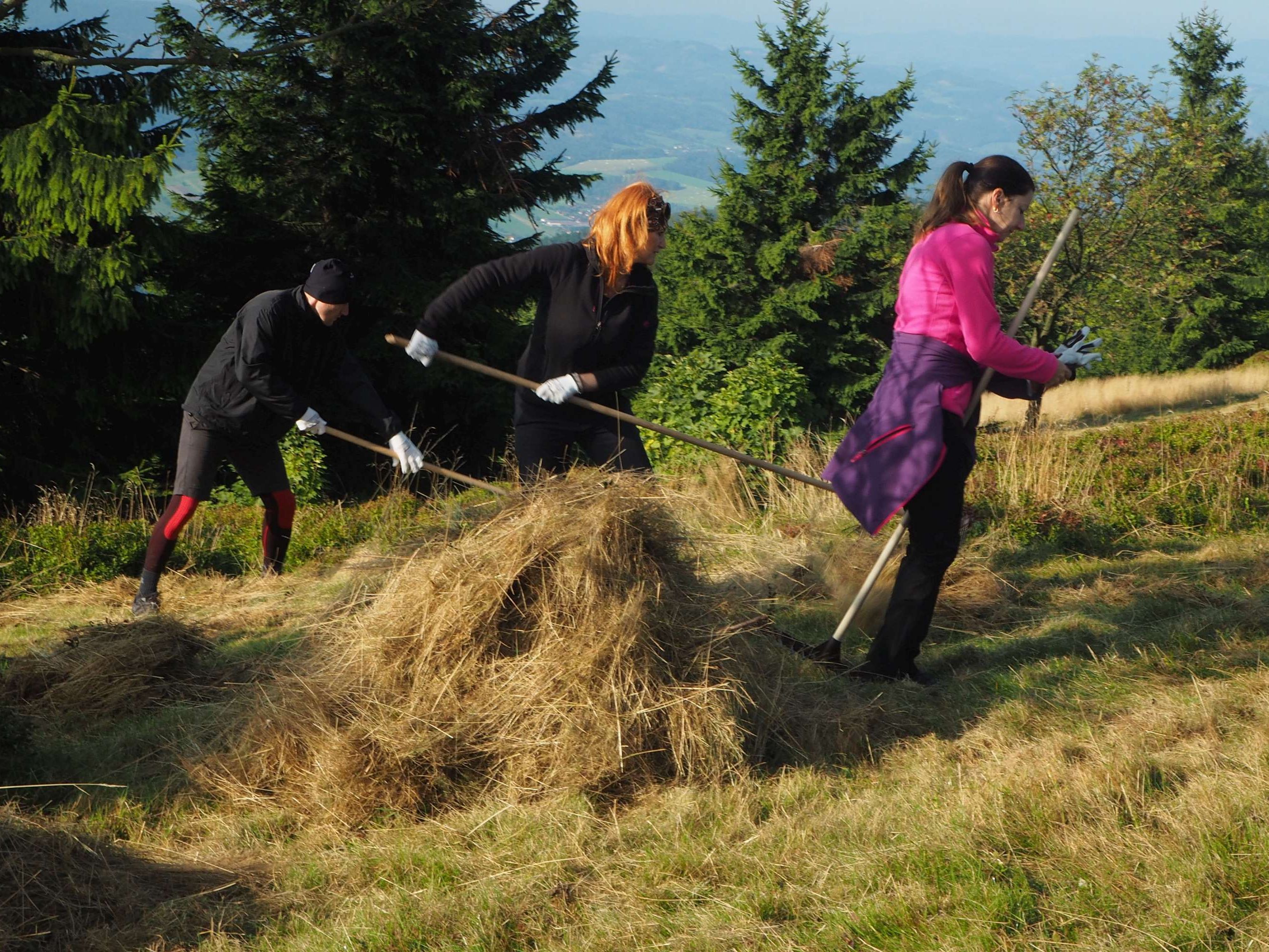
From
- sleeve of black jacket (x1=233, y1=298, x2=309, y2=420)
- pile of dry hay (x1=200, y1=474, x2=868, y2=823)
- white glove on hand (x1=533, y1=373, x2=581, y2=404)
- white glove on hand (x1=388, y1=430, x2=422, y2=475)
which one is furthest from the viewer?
sleeve of black jacket (x1=233, y1=298, x2=309, y2=420)

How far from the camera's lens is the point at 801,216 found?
30.2 metres

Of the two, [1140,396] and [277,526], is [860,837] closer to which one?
[277,526]

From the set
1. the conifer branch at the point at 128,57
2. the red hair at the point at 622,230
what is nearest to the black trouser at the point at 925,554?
the red hair at the point at 622,230

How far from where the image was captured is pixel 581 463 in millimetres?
4484

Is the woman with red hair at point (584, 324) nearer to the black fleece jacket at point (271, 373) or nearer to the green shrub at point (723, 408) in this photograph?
the black fleece jacket at point (271, 373)

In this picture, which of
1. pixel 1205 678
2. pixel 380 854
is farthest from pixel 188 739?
pixel 1205 678

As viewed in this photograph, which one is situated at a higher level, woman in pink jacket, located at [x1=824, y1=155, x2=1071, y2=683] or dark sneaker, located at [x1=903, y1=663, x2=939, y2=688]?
woman in pink jacket, located at [x1=824, y1=155, x2=1071, y2=683]

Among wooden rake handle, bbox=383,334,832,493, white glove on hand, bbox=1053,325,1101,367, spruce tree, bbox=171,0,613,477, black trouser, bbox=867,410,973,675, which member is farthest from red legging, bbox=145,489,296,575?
spruce tree, bbox=171,0,613,477

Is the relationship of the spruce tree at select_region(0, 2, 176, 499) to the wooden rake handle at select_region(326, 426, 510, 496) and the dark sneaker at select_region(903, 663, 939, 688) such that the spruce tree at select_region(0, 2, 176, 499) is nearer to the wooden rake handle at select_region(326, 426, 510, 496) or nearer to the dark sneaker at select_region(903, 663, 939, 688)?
the wooden rake handle at select_region(326, 426, 510, 496)

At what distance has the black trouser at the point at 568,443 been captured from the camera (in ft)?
15.0

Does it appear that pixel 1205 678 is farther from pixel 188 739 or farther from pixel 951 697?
pixel 188 739

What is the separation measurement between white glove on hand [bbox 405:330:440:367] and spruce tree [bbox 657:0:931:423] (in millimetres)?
24197

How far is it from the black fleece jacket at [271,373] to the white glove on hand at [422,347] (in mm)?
979

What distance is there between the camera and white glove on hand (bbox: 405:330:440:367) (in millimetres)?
4363
